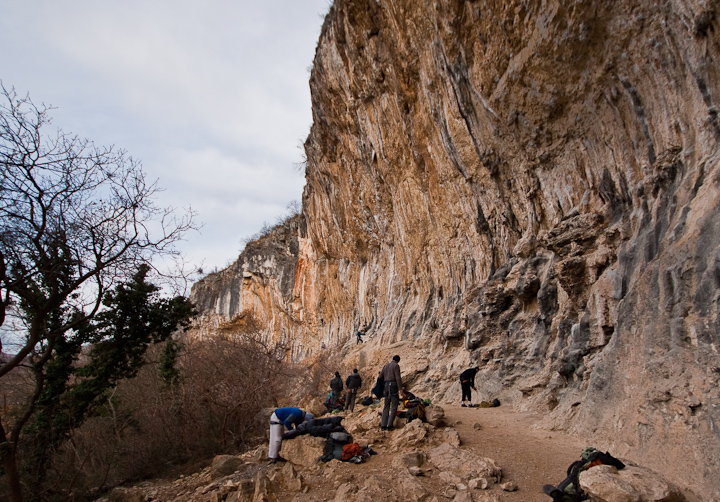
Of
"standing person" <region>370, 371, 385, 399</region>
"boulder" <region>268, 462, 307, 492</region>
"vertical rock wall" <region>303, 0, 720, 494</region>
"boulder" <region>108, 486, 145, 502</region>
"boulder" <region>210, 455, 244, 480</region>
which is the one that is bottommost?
"boulder" <region>108, 486, 145, 502</region>

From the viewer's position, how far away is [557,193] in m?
10.4

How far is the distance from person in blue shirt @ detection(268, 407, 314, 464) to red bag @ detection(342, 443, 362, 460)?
784mm

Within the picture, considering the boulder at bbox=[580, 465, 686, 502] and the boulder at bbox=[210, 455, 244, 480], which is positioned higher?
the boulder at bbox=[580, 465, 686, 502]

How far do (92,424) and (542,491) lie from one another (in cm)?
971

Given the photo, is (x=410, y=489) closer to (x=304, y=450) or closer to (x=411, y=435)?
(x=411, y=435)

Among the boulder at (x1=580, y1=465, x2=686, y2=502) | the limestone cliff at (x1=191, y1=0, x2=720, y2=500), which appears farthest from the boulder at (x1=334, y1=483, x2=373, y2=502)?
the limestone cliff at (x1=191, y1=0, x2=720, y2=500)

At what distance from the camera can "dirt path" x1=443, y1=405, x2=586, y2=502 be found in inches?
161

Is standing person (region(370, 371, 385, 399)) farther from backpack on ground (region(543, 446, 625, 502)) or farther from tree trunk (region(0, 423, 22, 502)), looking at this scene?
tree trunk (region(0, 423, 22, 502))

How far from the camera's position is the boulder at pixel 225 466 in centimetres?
562

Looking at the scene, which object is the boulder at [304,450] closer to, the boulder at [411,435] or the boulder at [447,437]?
the boulder at [411,435]

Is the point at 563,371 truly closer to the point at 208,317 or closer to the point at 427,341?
the point at 427,341

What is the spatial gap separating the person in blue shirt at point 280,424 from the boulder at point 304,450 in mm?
107

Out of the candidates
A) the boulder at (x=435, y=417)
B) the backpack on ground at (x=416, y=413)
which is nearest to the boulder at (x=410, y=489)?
the boulder at (x=435, y=417)

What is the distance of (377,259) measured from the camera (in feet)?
78.2
